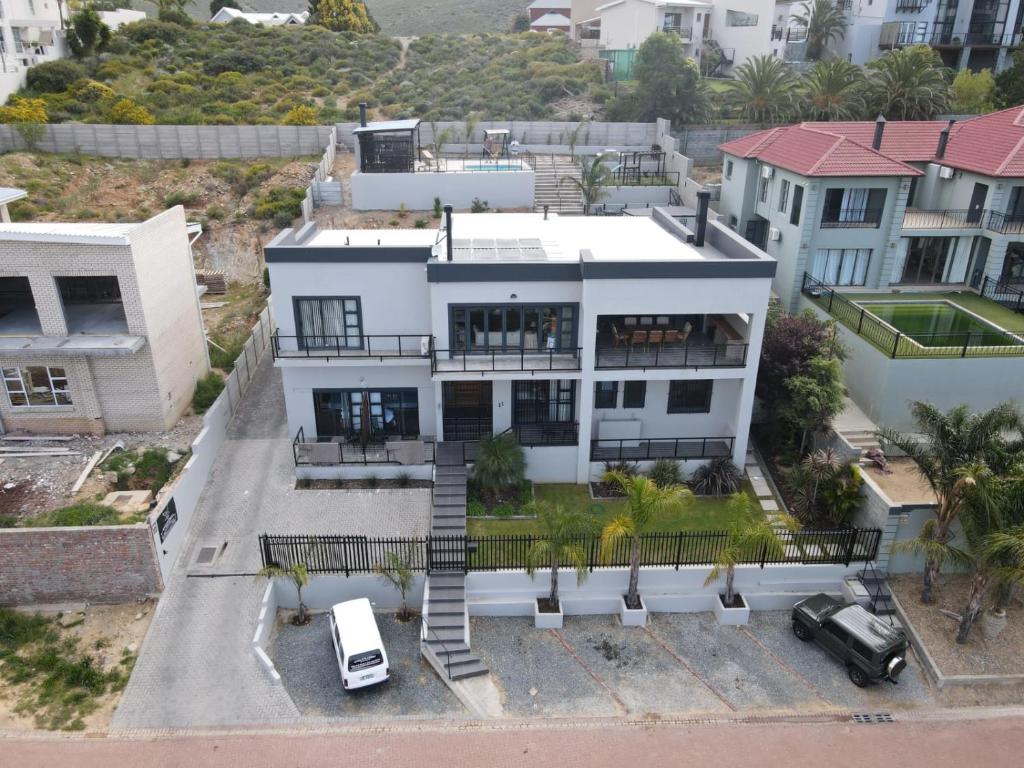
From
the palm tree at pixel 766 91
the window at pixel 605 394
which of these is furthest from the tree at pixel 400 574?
the palm tree at pixel 766 91

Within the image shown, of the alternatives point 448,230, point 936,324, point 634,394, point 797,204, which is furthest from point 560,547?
point 797,204

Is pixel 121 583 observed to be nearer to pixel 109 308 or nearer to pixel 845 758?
pixel 109 308

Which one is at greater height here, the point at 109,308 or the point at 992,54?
the point at 992,54

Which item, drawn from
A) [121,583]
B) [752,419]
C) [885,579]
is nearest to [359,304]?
[121,583]

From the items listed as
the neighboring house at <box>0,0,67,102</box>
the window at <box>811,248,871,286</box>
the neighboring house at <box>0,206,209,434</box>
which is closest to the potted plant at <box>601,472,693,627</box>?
the neighboring house at <box>0,206,209,434</box>

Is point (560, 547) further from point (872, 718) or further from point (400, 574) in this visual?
point (872, 718)
